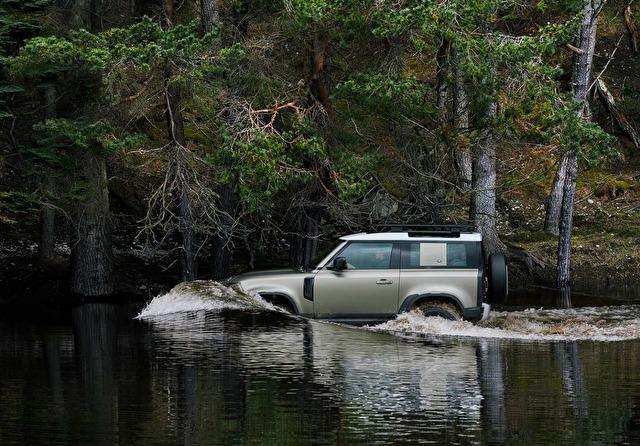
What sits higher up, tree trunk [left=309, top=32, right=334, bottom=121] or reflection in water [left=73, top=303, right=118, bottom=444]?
tree trunk [left=309, top=32, right=334, bottom=121]

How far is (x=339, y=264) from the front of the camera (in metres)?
19.3

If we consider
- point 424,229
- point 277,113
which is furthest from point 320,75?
point 424,229

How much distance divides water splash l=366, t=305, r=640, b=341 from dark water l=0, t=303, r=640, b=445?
0.54 metres

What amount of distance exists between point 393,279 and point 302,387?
232 inches

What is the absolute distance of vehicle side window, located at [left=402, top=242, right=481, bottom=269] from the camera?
19.3 meters

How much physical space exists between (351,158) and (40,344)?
8.85 metres

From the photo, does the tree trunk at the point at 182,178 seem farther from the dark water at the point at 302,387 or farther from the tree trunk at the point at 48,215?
the dark water at the point at 302,387

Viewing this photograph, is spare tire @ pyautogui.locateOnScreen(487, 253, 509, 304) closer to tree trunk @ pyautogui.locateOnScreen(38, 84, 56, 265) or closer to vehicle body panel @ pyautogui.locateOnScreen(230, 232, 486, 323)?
vehicle body panel @ pyautogui.locateOnScreen(230, 232, 486, 323)

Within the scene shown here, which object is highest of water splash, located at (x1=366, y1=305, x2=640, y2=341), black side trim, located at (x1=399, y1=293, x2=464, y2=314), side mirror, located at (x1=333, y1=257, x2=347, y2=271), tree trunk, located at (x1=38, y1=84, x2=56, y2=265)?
tree trunk, located at (x1=38, y1=84, x2=56, y2=265)

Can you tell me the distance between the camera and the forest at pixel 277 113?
24484 mm

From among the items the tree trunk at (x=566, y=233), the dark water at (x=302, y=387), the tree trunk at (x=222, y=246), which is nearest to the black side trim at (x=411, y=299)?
the dark water at (x=302, y=387)

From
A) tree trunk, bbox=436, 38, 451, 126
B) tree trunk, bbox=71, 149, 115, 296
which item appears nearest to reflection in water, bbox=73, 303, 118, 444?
tree trunk, bbox=71, 149, 115, 296

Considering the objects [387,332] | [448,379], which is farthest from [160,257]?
[448,379]

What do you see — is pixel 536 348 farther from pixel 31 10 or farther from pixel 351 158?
pixel 31 10
